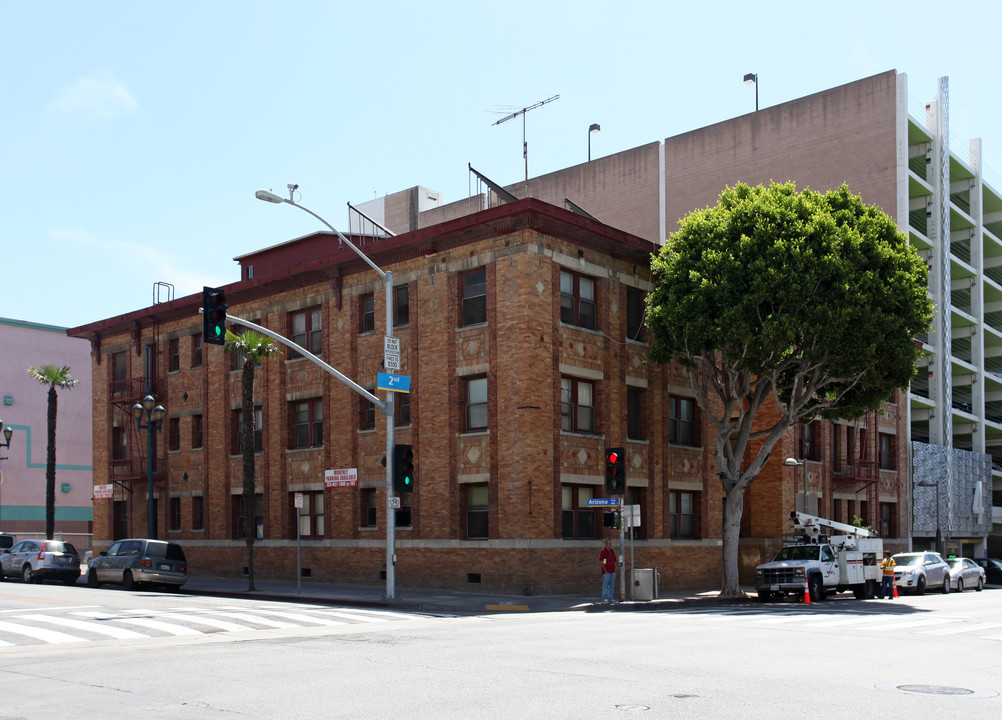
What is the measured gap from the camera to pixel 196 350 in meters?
42.7

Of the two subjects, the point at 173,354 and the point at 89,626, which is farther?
the point at 173,354

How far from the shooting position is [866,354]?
2892 cm

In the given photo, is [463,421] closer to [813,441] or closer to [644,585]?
[644,585]

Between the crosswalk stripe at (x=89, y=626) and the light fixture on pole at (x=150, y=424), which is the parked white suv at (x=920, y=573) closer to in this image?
the light fixture on pole at (x=150, y=424)

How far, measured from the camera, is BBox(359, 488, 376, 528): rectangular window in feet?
115

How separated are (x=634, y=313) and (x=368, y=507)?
11329mm

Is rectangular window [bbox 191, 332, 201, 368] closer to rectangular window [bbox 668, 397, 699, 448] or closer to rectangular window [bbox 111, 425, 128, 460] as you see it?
rectangular window [bbox 111, 425, 128, 460]

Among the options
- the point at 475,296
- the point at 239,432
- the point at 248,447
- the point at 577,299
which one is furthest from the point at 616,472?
the point at 239,432

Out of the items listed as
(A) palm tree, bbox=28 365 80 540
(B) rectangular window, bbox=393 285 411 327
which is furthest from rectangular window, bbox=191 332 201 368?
(B) rectangular window, bbox=393 285 411 327

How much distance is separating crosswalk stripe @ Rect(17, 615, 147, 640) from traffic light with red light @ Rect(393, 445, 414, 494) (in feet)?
28.5

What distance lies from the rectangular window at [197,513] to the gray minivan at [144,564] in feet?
25.2

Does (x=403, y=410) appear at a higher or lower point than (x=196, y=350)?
lower

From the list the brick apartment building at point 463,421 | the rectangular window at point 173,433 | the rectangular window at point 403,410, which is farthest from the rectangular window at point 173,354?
the rectangular window at point 403,410

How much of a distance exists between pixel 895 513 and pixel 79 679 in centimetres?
4766
